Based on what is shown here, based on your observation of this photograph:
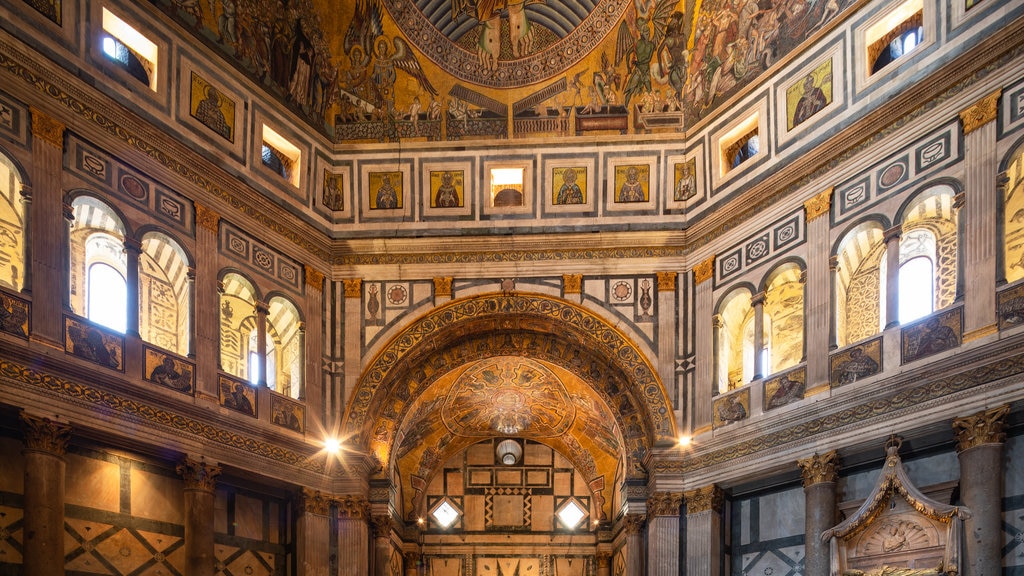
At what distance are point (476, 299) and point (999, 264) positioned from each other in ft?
39.9

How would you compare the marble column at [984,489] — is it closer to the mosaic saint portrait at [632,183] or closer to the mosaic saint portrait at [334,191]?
the mosaic saint portrait at [632,183]

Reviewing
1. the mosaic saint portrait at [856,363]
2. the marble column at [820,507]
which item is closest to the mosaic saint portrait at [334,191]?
the mosaic saint portrait at [856,363]

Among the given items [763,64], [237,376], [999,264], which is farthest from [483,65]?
[999,264]

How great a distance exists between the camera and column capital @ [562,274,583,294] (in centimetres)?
2309

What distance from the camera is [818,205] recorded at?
61.3 feet

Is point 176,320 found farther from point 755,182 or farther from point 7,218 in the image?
point 755,182

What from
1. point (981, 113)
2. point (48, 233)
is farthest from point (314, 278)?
point (981, 113)

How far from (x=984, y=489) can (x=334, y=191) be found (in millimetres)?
15819

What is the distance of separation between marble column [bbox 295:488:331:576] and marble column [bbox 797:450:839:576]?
1039 centimetres

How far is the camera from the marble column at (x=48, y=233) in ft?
48.9

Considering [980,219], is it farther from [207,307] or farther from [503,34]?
[207,307]

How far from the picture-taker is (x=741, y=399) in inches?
791

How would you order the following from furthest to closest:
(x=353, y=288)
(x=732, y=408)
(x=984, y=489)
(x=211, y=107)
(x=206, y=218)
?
(x=353, y=288) → (x=732, y=408) → (x=211, y=107) → (x=206, y=218) → (x=984, y=489)

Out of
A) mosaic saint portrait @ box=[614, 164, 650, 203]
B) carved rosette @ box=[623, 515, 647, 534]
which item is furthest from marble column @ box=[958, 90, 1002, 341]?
carved rosette @ box=[623, 515, 647, 534]
